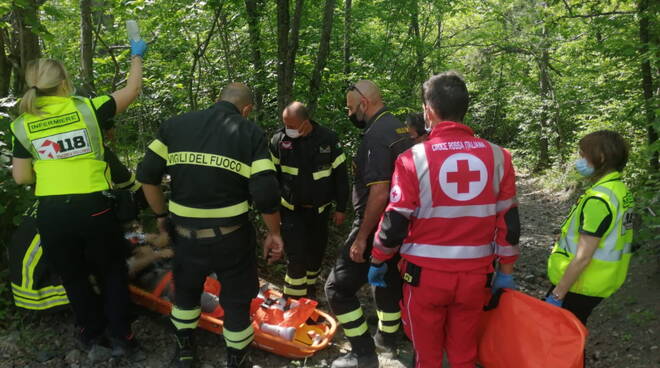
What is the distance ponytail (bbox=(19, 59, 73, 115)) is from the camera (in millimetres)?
2910

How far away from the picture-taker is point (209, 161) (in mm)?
2943

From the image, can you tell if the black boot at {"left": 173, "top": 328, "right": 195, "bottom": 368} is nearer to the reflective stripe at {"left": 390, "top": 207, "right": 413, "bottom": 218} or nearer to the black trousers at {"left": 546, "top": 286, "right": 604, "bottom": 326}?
the reflective stripe at {"left": 390, "top": 207, "right": 413, "bottom": 218}

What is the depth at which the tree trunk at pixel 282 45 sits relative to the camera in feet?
17.3

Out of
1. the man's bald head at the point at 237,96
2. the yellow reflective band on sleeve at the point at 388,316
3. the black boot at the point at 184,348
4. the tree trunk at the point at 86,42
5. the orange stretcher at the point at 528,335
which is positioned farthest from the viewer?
the tree trunk at the point at 86,42

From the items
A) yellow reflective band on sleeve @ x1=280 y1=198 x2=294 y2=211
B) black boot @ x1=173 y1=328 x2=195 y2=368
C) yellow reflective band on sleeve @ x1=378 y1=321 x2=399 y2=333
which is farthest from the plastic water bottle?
yellow reflective band on sleeve @ x1=378 y1=321 x2=399 y2=333

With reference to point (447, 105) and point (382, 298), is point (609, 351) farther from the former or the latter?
point (447, 105)

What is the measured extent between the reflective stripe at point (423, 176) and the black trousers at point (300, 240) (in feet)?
7.41

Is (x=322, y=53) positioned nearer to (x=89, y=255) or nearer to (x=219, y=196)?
(x=219, y=196)

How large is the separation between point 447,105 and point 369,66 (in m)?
5.06

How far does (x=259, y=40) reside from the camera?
6.24 m

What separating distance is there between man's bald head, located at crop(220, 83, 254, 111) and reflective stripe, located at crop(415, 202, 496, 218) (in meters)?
1.55

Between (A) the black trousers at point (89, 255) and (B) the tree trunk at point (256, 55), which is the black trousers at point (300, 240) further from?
(B) the tree trunk at point (256, 55)

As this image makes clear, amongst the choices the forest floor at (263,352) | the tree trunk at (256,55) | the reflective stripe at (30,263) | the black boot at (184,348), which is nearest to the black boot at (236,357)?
the black boot at (184,348)

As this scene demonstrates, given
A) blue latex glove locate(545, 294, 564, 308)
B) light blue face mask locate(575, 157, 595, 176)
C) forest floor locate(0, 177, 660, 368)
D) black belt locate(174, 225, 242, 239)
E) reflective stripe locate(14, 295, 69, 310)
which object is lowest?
forest floor locate(0, 177, 660, 368)
